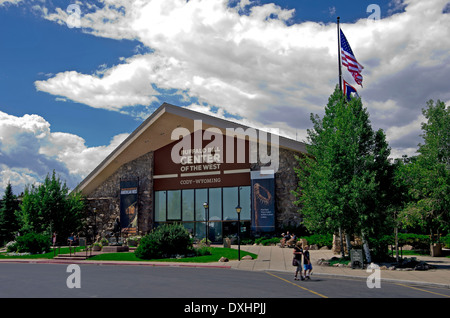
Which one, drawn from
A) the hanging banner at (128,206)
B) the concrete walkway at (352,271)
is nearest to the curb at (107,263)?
the concrete walkway at (352,271)

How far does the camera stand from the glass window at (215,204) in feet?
148

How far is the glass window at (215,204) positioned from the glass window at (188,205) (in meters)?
2.52

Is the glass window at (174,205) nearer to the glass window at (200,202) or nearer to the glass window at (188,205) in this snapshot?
the glass window at (188,205)

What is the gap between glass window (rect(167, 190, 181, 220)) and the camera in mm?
47594

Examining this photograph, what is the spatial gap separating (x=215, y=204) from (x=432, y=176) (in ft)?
80.5

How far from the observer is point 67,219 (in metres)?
47.2

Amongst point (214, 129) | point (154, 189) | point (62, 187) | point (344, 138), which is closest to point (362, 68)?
point (344, 138)

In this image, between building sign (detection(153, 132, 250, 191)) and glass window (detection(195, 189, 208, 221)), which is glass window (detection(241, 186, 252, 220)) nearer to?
building sign (detection(153, 132, 250, 191))

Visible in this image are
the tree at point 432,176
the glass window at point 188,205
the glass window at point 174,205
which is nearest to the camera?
the tree at point 432,176

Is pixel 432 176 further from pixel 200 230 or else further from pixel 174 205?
pixel 174 205
